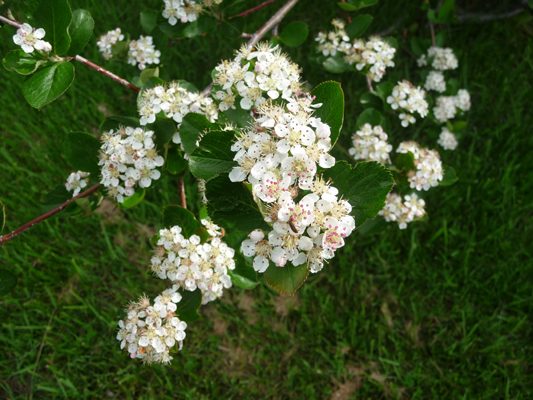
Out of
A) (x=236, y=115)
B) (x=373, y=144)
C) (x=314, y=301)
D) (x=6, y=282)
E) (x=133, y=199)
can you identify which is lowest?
(x=314, y=301)

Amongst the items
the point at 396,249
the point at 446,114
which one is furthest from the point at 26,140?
the point at 446,114

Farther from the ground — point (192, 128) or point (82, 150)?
point (192, 128)

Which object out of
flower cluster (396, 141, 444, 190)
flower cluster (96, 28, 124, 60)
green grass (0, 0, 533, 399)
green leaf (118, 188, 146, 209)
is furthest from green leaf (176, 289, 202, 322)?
flower cluster (96, 28, 124, 60)

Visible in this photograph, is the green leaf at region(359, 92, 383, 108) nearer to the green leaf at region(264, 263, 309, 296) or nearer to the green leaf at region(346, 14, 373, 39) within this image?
the green leaf at region(346, 14, 373, 39)

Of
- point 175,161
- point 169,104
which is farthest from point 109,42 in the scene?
point 175,161

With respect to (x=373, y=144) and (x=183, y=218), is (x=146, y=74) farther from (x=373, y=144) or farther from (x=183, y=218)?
(x=373, y=144)

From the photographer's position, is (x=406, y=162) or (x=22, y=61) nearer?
(x=22, y=61)

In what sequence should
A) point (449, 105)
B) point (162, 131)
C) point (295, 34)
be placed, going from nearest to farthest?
1. point (162, 131)
2. point (295, 34)
3. point (449, 105)

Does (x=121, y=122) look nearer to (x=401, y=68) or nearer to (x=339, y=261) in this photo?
(x=339, y=261)

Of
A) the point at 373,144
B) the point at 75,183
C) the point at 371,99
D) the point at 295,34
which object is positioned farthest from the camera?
the point at 371,99
